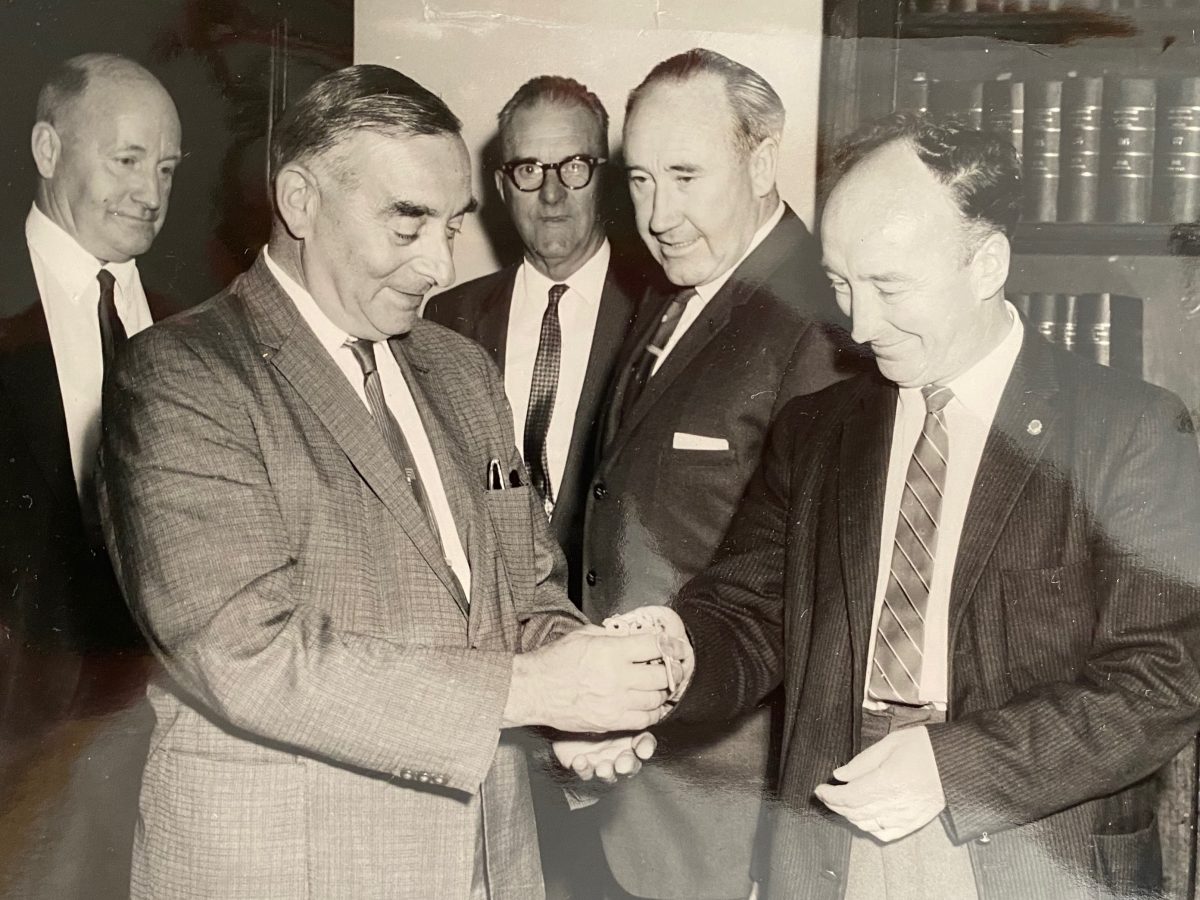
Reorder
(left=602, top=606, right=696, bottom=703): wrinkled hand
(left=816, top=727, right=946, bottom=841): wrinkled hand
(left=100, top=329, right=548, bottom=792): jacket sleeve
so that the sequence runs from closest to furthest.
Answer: (left=100, top=329, right=548, bottom=792): jacket sleeve → (left=816, top=727, right=946, bottom=841): wrinkled hand → (left=602, top=606, right=696, bottom=703): wrinkled hand

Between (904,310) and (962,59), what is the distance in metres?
0.41

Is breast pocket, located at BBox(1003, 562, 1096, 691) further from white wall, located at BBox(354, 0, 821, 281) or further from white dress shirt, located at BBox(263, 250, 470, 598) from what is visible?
white dress shirt, located at BBox(263, 250, 470, 598)

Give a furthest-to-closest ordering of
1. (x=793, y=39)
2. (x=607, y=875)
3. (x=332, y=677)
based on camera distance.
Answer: (x=607, y=875) < (x=793, y=39) < (x=332, y=677)

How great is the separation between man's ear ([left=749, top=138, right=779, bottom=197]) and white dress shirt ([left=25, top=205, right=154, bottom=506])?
98cm

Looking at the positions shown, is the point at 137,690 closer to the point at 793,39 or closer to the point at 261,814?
the point at 261,814

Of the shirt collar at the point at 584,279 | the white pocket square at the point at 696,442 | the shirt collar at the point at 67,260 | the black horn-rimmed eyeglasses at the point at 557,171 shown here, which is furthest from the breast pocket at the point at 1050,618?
the shirt collar at the point at 67,260

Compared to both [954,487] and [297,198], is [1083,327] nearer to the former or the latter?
[954,487]

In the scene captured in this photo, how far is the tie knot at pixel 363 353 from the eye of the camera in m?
1.89

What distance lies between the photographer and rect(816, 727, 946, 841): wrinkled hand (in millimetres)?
1857

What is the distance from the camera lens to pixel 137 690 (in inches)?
76.2

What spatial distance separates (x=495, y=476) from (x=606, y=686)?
38 cm

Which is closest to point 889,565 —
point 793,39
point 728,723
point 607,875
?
point 728,723

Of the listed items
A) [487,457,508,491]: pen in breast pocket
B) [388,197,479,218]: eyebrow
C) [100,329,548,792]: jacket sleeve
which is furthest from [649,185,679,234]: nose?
[100,329,548,792]: jacket sleeve

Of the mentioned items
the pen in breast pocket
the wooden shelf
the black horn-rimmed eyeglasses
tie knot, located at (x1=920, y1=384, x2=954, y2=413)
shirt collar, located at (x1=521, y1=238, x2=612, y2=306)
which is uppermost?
the black horn-rimmed eyeglasses
